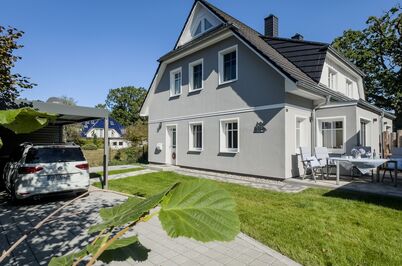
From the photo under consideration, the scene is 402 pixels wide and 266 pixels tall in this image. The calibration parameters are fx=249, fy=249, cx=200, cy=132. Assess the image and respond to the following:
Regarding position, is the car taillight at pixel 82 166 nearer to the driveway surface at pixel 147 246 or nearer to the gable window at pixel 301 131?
the driveway surface at pixel 147 246

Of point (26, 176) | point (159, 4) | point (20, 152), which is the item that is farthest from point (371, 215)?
point (159, 4)

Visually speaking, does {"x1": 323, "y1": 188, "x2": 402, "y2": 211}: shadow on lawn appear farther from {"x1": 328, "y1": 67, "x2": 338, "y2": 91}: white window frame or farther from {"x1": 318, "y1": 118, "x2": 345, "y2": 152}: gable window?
{"x1": 328, "y1": 67, "x2": 338, "y2": 91}: white window frame

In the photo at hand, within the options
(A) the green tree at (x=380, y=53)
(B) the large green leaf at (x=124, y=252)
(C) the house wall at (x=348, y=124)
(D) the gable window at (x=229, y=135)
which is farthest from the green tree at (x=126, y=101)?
(B) the large green leaf at (x=124, y=252)

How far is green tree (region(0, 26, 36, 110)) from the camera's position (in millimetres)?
6059

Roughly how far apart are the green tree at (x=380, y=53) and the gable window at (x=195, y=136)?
69.3ft

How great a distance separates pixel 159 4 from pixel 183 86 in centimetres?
506

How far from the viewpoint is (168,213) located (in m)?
0.78

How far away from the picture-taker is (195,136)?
14555 millimetres

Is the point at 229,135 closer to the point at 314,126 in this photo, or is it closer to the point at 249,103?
the point at 249,103

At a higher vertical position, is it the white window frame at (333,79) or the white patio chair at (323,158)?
the white window frame at (333,79)

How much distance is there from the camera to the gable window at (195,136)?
14258 mm

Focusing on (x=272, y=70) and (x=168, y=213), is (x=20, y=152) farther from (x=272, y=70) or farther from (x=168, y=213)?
(x=272, y=70)

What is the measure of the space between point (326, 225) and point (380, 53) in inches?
1078

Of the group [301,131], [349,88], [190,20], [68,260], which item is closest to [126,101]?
[190,20]
